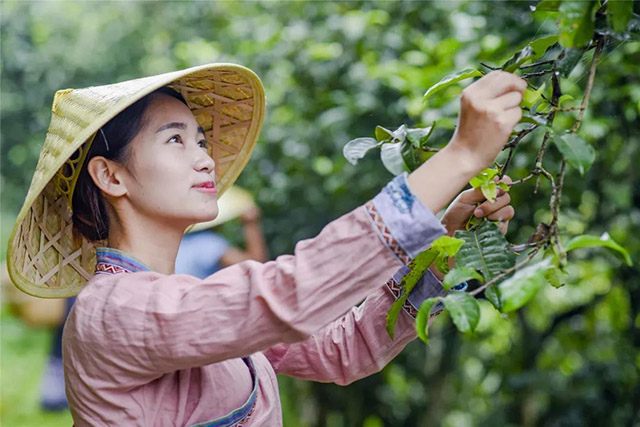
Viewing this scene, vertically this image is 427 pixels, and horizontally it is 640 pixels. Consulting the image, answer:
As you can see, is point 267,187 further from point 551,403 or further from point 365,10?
point 551,403

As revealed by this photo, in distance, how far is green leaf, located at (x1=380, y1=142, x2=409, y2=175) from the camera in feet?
3.47

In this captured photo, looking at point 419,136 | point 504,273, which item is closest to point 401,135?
point 419,136

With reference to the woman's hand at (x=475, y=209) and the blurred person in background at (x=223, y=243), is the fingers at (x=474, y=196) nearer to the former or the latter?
the woman's hand at (x=475, y=209)

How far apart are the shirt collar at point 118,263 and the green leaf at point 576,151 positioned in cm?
62

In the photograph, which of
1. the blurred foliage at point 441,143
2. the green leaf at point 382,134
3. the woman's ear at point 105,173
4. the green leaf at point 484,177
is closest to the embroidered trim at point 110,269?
the woman's ear at point 105,173

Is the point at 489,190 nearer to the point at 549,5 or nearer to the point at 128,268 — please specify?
the point at 549,5

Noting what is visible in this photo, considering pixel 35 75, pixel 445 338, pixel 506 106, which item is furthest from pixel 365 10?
pixel 35 75

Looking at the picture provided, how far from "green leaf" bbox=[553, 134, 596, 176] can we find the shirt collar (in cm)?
62

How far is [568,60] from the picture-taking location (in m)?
0.98

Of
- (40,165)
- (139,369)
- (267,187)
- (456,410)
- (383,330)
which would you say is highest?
(40,165)

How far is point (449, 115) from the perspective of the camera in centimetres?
217

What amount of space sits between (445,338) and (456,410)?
2.04 ft

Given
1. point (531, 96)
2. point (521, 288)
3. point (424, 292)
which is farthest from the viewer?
point (531, 96)

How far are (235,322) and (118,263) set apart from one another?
1.02ft
